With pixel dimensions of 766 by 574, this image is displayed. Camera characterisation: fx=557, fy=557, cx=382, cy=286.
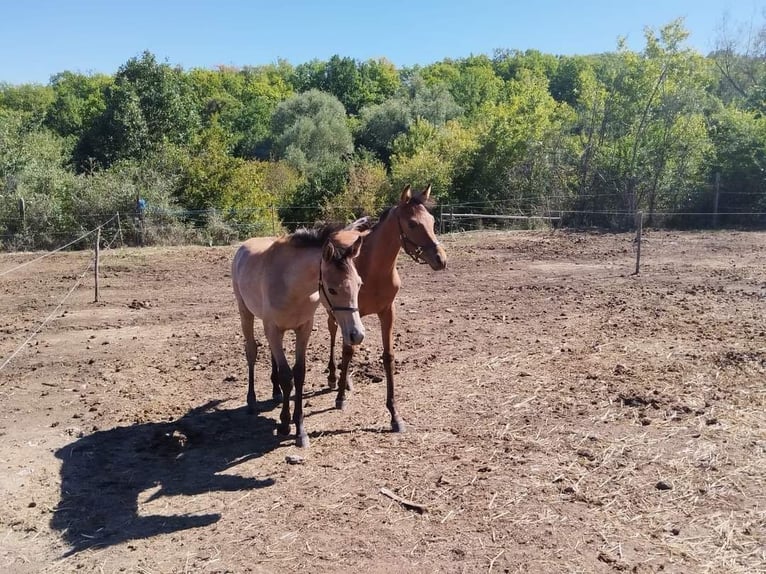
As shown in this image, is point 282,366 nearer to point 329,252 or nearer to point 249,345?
point 249,345

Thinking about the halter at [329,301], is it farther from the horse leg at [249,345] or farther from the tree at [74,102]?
the tree at [74,102]

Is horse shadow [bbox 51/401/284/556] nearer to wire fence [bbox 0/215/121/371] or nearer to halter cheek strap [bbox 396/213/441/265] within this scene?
wire fence [bbox 0/215/121/371]

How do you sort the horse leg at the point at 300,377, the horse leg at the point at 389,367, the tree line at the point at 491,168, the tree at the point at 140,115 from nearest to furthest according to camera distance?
the horse leg at the point at 300,377
the horse leg at the point at 389,367
the tree line at the point at 491,168
the tree at the point at 140,115

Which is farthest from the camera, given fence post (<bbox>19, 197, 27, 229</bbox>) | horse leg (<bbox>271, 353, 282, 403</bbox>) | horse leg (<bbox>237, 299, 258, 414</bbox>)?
fence post (<bbox>19, 197, 27, 229</bbox>)

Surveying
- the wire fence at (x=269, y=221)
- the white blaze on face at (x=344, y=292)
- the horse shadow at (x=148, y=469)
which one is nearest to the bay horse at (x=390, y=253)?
the white blaze on face at (x=344, y=292)

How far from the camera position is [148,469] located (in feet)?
13.8

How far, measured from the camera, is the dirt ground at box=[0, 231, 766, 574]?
3154mm

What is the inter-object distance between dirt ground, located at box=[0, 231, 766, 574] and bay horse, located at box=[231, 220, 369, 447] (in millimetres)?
749

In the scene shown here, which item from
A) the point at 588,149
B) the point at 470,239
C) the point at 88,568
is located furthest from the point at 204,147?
the point at 88,568

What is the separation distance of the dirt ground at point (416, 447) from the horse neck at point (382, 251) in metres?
1.33

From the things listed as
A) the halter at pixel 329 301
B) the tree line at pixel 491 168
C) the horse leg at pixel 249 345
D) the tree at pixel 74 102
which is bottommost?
the horse leg at pixel 249 345

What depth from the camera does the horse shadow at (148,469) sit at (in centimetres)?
347

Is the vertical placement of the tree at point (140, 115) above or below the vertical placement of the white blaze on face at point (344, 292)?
above

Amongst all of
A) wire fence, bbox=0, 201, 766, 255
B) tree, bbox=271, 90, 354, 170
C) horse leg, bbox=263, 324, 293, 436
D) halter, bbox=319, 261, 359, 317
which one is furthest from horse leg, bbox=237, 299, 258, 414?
tree, bbox=271, 90, 354, 170
